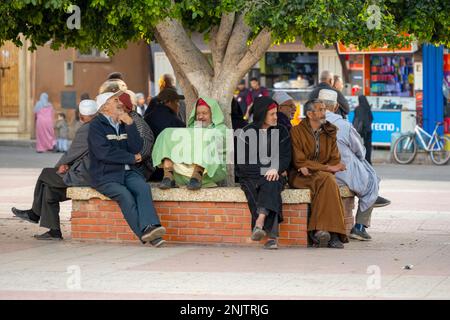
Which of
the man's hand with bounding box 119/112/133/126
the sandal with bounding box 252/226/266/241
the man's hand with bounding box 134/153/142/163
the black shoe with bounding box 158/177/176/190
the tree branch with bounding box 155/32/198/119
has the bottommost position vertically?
the sandal with bounding box 252/226/266/241

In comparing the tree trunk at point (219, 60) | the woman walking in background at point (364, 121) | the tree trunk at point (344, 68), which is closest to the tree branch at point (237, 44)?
the tree trunk at point (219, 60)

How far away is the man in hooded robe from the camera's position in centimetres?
1160

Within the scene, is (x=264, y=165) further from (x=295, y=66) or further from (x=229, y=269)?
(x=295, y=66)

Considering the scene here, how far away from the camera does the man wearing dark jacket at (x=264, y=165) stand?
37.3 feet

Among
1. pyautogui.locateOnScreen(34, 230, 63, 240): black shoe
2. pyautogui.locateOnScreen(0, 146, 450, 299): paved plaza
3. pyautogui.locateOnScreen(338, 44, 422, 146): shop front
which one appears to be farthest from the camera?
pyautogui.locateOnScreen(338, 44, 422, 146): shop front

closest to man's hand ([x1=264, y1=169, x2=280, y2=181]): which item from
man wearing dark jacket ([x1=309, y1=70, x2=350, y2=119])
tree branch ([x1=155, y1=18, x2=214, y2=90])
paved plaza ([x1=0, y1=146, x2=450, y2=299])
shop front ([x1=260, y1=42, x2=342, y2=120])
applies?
paved plaza ([x1=0, y1=146, x2=450, y2=299])

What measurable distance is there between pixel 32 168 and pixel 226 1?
13.2 m

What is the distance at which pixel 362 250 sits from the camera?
459 inches

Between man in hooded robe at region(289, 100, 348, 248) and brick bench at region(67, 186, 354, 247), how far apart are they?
0.15 metres

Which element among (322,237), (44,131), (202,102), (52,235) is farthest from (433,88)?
(52,235)

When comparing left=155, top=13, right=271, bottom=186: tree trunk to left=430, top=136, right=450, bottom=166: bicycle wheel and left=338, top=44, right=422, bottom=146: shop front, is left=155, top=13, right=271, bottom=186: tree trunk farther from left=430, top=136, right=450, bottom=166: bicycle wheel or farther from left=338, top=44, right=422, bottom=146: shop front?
left=338, top=44, right=422, bottom=146: shop front

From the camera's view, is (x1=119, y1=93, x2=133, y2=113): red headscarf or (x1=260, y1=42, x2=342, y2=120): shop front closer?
(x1=119, y1=93, x2=133, y2=113): red headscarf

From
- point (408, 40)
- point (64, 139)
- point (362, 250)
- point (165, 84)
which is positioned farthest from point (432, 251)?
point (64, 139)
